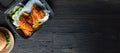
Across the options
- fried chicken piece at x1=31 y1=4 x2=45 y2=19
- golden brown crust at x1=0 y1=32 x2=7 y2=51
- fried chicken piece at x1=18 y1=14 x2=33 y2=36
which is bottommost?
golden brown crust at x1=0 y1=32 x2=7 y2=51

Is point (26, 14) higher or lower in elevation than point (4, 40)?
higher

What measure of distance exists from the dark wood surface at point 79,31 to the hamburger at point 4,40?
1.8 inches

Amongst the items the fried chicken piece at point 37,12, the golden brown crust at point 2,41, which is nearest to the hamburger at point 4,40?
the golden brown crust at point 2,41

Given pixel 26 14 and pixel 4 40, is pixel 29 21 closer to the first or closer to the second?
pixel 26 14

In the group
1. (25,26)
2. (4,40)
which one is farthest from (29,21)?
(4,40)

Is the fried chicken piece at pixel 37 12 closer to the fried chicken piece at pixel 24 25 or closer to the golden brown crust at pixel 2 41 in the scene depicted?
the fried chicken piece at pixel 24 25

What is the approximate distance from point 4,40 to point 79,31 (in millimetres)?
343

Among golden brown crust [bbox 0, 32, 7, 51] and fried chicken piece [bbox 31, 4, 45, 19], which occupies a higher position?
fried chicken piece [bbox 31, 4, 45, 19]

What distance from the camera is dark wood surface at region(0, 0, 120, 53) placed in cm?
151

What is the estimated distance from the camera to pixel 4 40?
147 cm

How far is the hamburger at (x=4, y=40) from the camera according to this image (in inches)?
57.4

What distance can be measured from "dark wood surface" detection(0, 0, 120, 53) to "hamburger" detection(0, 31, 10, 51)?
0.05 m

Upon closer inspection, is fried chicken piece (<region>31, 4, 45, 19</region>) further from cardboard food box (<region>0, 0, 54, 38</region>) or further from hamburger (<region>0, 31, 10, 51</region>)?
hamburger (<region>0, 31, 10, 51</region>)

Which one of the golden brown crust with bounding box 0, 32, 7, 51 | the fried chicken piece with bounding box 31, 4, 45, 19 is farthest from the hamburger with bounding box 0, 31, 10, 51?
the fried chicken piece with bounding box 31, 4, 45, 19
